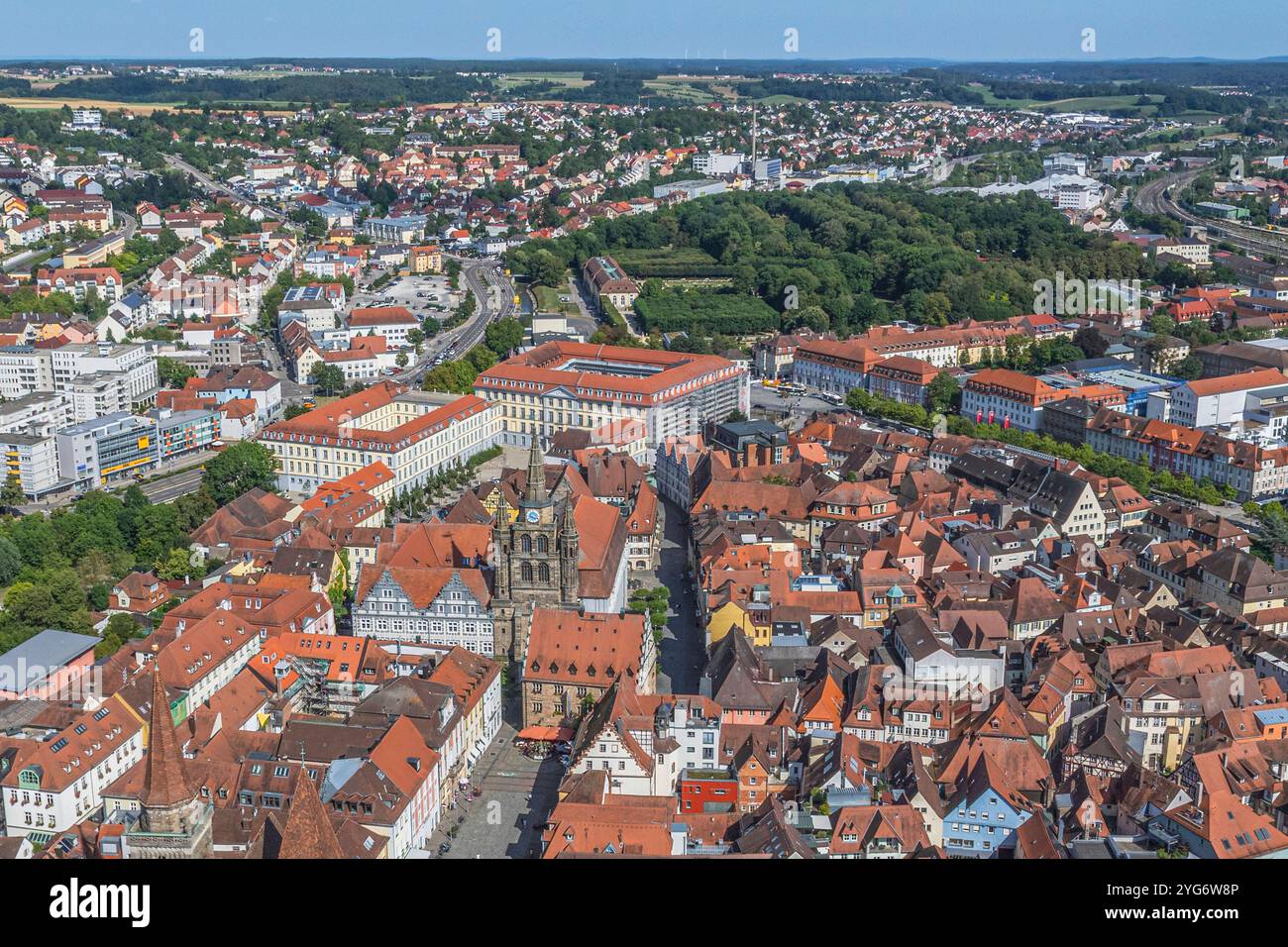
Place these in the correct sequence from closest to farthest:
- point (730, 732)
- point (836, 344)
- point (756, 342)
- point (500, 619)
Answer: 1. point (730, 732)
2. point (500, 619)
3. point (836, 344)
4. point (756, 342)

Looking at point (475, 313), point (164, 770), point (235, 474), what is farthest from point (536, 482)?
point (475, 313)

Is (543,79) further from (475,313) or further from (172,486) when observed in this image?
(172,486)

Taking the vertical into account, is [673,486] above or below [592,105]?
below

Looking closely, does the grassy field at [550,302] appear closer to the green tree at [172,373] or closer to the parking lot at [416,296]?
the parking lot at [416,296]

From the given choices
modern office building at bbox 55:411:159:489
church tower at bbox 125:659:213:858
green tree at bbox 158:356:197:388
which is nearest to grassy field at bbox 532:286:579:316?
green tree at bbox 158:356:197:388

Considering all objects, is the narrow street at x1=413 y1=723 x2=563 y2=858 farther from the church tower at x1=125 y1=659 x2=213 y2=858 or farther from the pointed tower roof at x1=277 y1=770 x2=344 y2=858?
the church tower at x1=125 y1=659 x2=213 y2=858

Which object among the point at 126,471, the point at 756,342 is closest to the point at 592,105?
the point at 756,342

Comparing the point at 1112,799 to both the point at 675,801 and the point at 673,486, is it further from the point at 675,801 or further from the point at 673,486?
the point at 673,486
